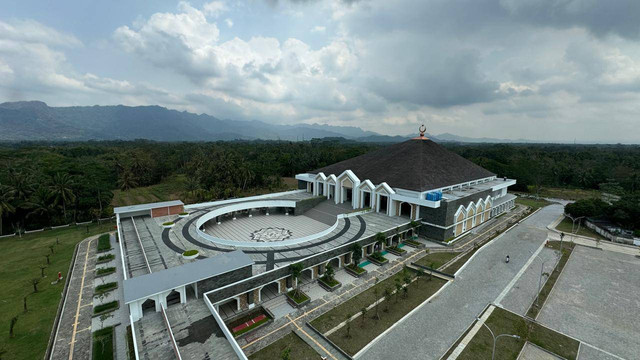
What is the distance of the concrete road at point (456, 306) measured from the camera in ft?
56.5

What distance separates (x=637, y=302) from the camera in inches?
882

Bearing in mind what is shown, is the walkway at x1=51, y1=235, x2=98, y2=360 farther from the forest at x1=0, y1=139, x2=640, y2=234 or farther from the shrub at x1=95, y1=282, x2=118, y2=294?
the forest at x1=0, y1=139, x2=640, y2=234

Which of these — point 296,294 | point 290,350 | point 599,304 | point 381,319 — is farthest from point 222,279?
point 599,304

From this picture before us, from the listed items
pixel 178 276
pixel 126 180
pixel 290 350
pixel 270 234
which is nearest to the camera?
Answer: pixel 290 350

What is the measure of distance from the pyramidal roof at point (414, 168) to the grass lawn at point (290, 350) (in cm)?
2479

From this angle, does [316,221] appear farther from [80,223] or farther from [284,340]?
[80,223]

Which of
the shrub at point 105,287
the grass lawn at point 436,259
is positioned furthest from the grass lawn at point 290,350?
the shrub at point 105,287

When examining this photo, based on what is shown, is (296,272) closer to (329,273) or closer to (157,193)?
(329,273)

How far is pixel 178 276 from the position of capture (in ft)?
62.1

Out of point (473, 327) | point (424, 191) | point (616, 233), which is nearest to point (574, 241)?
point (616, 233)

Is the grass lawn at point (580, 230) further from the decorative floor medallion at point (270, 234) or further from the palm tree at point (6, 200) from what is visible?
the palm tree at point (6, 200)

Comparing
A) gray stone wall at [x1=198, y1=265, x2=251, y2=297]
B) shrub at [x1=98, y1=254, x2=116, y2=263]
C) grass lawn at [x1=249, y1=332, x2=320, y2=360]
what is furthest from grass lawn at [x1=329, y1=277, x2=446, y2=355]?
shrub at [x1=98, y1=254, x2=116, y2=263]

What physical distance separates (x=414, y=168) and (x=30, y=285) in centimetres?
4532

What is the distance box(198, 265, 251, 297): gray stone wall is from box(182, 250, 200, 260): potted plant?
18.3 feet
